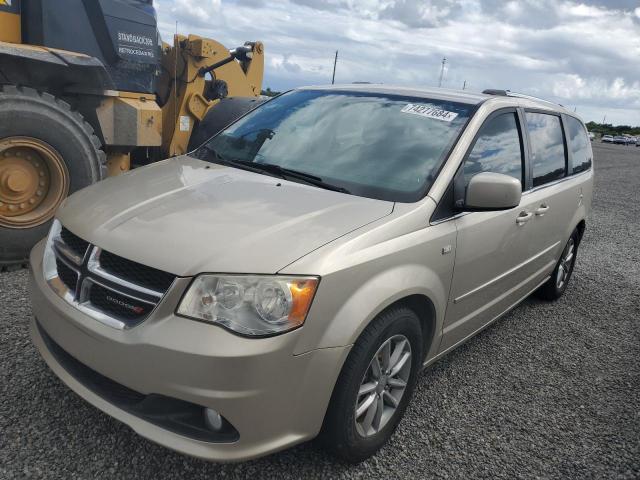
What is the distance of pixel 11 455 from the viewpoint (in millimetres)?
2307

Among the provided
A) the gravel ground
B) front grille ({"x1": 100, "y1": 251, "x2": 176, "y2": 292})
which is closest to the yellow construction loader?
the gravel ground

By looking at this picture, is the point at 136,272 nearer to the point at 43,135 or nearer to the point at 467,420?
the point at 467,420

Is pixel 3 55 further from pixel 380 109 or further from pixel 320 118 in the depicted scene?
pixel 380 109

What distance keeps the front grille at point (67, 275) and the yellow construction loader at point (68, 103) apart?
2.06 m

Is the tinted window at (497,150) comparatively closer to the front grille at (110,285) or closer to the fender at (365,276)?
the fender at (365,276)

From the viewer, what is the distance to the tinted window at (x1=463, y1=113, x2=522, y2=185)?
2992mm

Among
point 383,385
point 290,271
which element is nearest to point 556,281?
point 383,385

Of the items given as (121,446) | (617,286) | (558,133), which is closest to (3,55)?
(121,446)

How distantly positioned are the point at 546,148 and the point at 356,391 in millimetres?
2670

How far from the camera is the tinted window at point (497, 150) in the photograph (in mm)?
2992

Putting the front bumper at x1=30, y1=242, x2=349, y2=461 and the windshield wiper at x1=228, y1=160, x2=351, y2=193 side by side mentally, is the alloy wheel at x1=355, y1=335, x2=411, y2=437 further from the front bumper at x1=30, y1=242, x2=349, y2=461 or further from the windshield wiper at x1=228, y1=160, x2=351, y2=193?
the windshield wiper at x1=228, y1=160, x2=351, y2=193

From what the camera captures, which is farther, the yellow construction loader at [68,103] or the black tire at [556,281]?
the black tire at [556,281]

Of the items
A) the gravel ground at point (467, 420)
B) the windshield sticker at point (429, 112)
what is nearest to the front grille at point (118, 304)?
the gravel ground at point (467, 420)

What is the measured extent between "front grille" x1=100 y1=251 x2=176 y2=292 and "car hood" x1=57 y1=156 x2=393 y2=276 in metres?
0.03
